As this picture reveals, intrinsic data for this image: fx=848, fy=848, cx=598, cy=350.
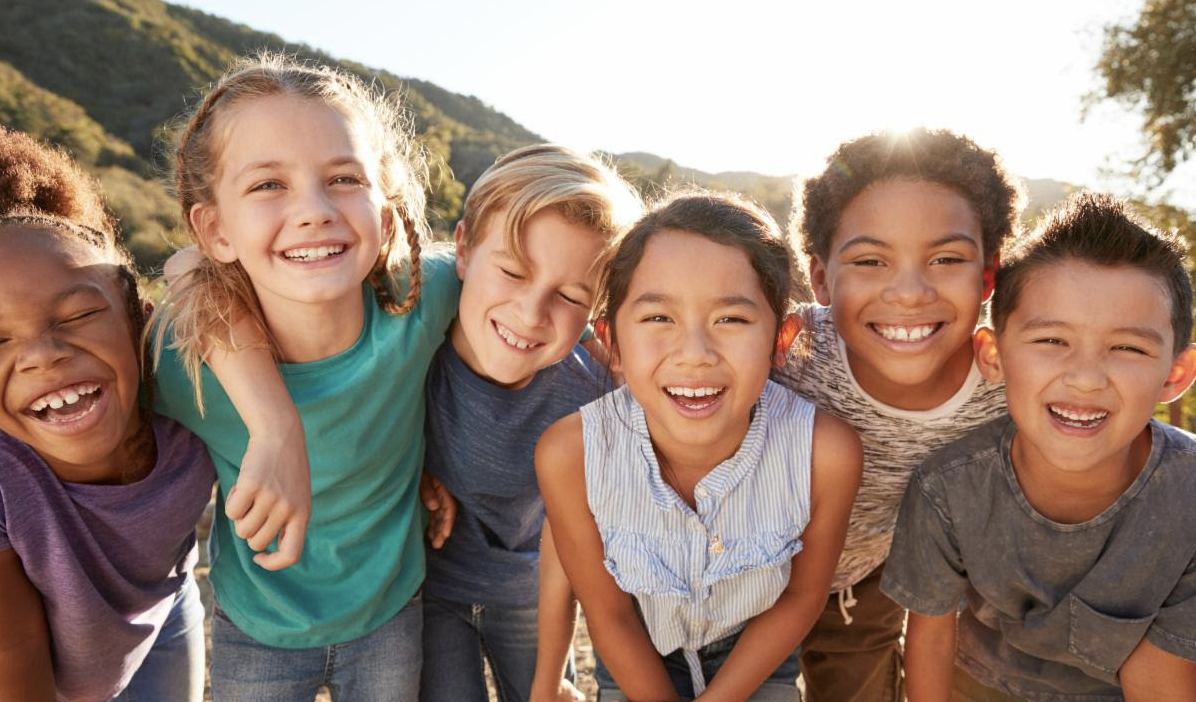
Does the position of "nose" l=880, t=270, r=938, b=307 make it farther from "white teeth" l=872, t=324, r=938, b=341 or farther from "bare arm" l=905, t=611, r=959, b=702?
"bare arm" l=905, t=611, r=959, b=702

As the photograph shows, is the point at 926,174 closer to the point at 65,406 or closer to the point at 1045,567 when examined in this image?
the point at 1045,567

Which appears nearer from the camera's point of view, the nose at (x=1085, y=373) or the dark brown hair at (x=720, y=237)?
the nose at (x=1085, y=373)

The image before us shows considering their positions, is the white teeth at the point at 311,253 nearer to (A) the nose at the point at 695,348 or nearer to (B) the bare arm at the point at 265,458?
(B) the bare arm at the point at 265,458

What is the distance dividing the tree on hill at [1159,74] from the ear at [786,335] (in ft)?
38.3

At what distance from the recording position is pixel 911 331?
2.12 metres

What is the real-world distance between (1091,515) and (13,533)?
2.44 metres

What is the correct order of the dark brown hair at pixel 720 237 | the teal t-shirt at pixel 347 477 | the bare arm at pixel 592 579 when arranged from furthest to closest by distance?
the teal t-shirt at pixel 347 477, the bare arm at pixel 592 579, the dark brown hair at pixel 720 237

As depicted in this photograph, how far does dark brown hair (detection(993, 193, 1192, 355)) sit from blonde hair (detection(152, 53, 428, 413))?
1.53 meters

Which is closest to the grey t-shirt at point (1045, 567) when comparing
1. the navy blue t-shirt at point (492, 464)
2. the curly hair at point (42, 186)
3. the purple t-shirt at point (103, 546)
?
the navy blue t-shirt at point (492, 464)

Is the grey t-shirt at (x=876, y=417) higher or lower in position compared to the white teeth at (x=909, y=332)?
lower

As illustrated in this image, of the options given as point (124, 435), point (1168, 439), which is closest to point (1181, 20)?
point (1168, 439)

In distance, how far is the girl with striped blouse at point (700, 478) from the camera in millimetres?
1947

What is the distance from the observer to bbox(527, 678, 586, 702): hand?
7.66 ft

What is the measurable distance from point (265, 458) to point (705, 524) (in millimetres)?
1027
